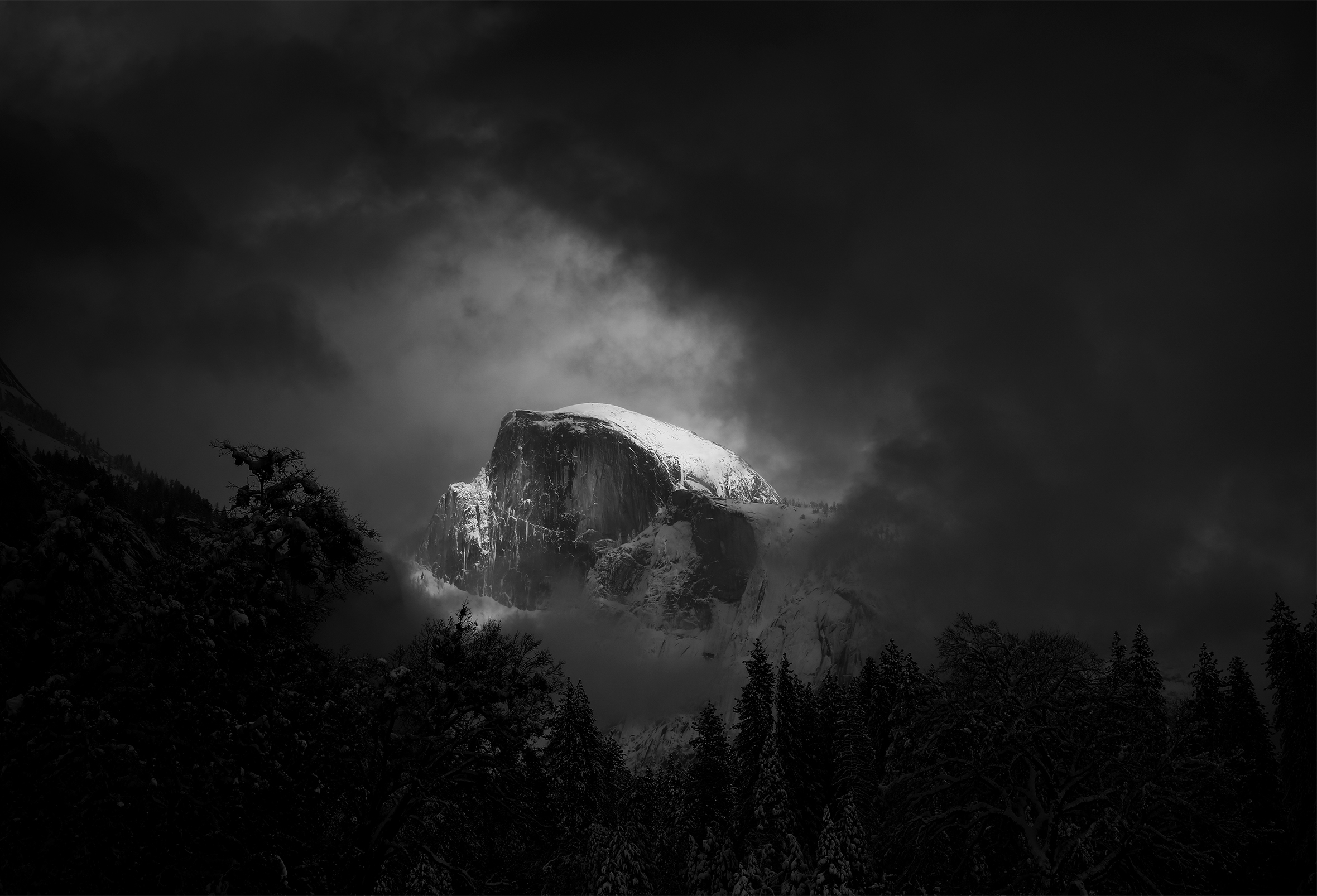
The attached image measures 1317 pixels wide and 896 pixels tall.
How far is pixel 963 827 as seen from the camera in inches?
640

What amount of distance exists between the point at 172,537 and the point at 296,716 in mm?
4859

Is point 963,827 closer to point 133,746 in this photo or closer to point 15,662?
point 133,746

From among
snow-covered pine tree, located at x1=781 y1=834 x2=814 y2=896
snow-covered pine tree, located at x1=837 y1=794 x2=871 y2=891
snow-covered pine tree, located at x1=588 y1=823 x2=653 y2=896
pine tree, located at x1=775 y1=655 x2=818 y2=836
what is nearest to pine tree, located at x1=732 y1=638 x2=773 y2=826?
pine tree, located at x1=775 y1=655 x2=818 y2=836

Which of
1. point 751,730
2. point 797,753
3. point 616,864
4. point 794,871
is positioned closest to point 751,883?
point 794,871

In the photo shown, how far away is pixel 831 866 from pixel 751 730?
1830 cm

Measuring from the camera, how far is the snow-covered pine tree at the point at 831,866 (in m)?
33.3

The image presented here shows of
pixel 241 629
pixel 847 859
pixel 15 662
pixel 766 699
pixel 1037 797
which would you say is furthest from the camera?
pixel 766 699

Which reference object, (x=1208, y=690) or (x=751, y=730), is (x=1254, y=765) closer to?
(x=1208, y=690)

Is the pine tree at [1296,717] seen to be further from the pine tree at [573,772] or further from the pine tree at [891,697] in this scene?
the pine tree at [573,772]

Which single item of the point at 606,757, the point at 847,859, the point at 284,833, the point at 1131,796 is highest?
the point at 606,757

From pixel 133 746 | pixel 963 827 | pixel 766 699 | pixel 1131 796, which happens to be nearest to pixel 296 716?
pixel 133 746

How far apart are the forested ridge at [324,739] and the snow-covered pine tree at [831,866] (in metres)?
15.0

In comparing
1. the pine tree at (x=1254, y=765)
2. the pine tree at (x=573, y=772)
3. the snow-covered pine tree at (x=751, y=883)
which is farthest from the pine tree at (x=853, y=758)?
the pine tree at (x=1254, y=765)

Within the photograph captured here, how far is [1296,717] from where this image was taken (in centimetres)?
4056
